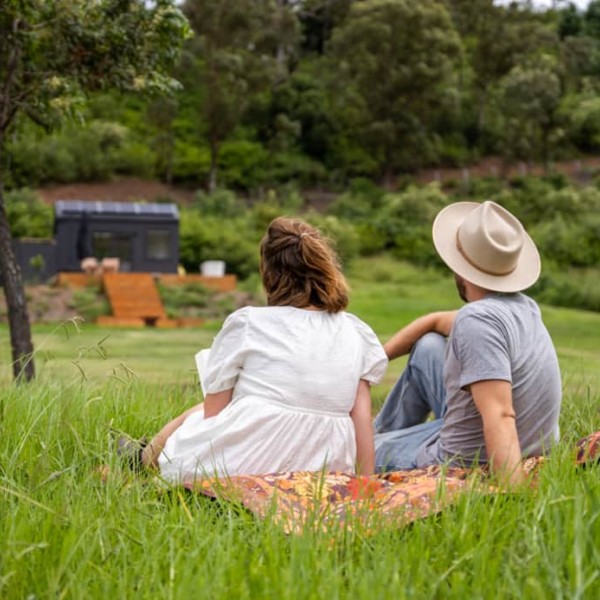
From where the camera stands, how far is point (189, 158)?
3819 cm

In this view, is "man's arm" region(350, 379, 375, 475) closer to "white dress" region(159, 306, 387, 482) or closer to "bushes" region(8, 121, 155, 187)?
"white dress" region(159, 306, 387, 482)

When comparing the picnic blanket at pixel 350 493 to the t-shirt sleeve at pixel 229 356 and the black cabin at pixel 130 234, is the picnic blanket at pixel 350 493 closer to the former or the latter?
the t-shirt sleeve at pixel 229 356

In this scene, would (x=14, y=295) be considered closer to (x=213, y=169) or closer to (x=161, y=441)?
(x=161, y=441)

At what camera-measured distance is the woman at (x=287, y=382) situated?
3256mm

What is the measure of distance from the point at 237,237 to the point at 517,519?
22.3 metres

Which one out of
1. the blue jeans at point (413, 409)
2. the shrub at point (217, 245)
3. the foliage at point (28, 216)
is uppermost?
the blue jeans at point (413, 409)

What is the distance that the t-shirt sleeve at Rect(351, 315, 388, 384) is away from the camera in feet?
11.3

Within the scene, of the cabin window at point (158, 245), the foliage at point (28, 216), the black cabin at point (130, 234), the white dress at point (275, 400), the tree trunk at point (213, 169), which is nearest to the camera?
the white dress at point (275, 400)

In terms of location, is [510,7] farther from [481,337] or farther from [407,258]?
[481,337]

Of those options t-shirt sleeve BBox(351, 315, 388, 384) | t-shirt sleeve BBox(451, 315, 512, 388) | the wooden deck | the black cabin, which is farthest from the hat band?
the black cabin

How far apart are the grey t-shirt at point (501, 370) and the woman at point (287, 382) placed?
27 centimetres

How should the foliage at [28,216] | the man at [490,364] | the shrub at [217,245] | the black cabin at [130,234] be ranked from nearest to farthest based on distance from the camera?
the man at [490,364] < the black cabin at [130,234] < the shrub at [217,245] < the foliage at [28,216]

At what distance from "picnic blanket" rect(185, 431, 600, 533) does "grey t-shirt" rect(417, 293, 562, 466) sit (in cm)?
11

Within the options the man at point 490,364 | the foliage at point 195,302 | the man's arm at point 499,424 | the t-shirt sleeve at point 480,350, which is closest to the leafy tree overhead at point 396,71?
the foliage at point 195,302
